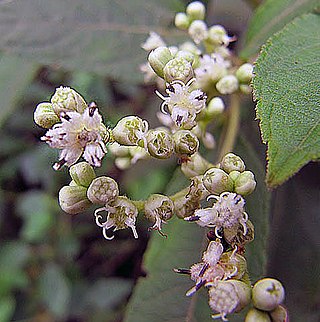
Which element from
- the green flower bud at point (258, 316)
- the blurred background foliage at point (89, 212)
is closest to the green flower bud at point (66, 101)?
the green flower bud at point (258, 316)

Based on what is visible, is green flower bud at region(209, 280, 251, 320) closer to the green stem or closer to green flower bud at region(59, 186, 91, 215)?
green flower bud at region(59, 186, 91, 215)

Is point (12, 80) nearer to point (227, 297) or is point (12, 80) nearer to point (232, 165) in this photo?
point (232, 165)

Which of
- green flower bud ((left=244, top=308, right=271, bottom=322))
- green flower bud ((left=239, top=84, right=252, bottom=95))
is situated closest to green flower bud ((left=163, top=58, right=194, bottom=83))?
green flower bud ((left=239, top=84, right=252, bottom=95))

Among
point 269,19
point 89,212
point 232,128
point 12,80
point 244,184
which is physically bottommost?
point 89,212

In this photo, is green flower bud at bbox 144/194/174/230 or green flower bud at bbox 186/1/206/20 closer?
green flower bud at bbox 144/194/174/230

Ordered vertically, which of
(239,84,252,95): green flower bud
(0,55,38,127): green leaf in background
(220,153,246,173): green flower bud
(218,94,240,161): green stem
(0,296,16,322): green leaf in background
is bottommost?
(0,296,16,322): green leaf in background

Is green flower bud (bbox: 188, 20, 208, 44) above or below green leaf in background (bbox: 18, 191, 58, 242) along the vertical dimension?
above

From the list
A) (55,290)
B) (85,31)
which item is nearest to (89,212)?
(55,290)

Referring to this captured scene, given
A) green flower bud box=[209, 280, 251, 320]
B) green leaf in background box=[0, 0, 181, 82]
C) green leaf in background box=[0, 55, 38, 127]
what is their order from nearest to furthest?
1. green flower bud box=[209, 280, 251, 320]
2. green leaf in background box=[0, 0, 181, 82]
3. green leaf in background box=[0, 55, 38, 127]
